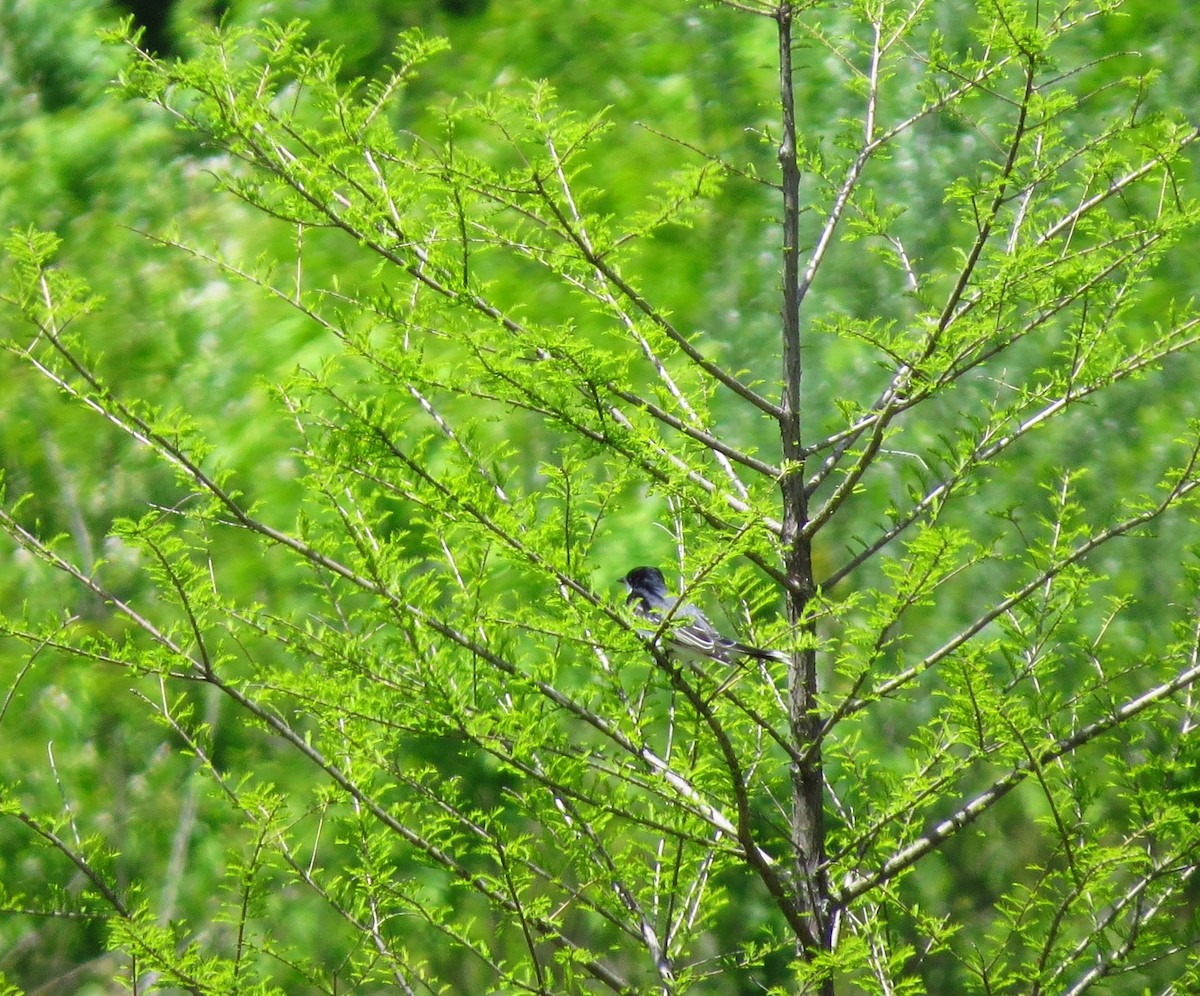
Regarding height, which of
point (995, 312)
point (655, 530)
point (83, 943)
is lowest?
point (83, 943)

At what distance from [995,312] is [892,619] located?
1.72ft

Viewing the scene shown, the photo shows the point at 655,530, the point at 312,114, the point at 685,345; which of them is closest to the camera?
the point at 685,345

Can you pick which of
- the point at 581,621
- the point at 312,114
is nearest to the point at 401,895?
the point at 581,621

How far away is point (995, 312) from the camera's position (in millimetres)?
2166

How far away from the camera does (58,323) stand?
238cm

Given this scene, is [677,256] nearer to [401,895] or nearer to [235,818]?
[235,818]

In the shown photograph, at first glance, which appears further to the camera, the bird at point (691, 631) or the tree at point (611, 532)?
the bird at point (691, 631)

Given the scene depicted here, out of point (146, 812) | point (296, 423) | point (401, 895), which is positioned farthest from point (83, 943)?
point (296, 423)

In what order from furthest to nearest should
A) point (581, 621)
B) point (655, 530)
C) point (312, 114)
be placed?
1. point (312, 114)
2. point (655, 530)
3. point (581, 621)

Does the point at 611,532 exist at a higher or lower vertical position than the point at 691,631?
higher

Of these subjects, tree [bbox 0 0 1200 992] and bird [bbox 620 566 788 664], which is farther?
bird [bbox 620 566 788 664]

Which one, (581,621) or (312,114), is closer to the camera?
(581,621)

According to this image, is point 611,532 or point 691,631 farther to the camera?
point 691,631

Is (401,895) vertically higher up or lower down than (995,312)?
lower down
